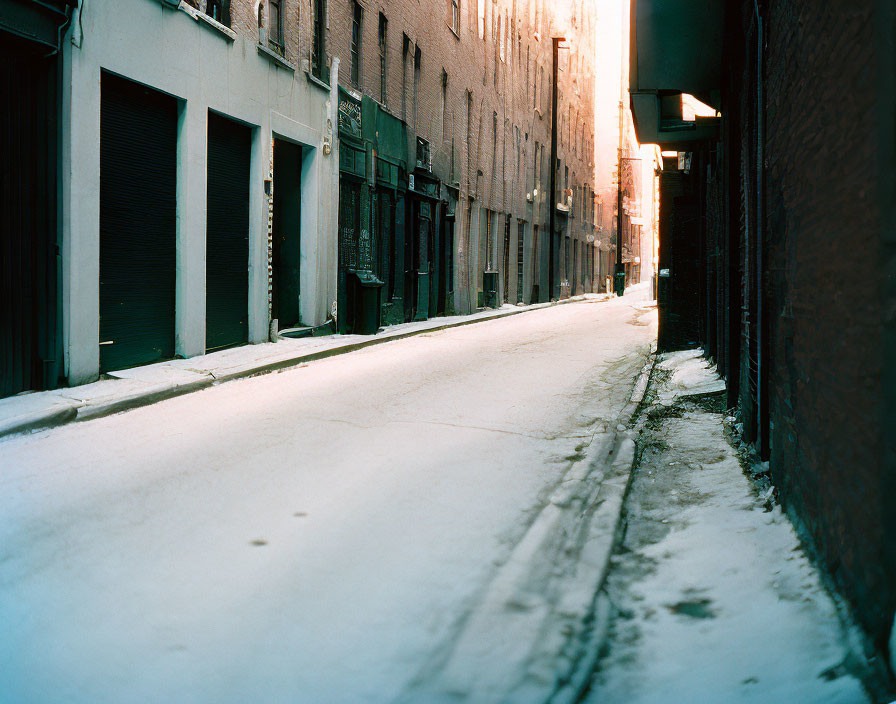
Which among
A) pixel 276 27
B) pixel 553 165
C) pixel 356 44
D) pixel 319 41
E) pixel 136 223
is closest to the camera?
pixel 136 223

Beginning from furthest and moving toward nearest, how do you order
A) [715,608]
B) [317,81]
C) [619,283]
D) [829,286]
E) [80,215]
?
1. [619,283]
2. [317,81]
3. [80,215]
4. [715,608]
5. [829,286]

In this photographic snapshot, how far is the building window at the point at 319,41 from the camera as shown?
52.3ft

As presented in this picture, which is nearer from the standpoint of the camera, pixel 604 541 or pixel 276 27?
pixel 604 541

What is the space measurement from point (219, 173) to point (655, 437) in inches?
325

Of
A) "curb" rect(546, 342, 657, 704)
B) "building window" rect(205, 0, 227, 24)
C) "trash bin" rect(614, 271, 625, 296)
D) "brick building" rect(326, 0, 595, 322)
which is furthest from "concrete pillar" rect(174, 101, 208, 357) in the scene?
"trash bin" rect(614, 271, 625, 296)

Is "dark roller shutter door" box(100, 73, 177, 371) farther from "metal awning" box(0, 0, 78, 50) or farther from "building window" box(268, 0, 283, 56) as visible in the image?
"building window" box(268, 0, 283, 56)

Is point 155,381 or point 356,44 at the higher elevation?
point 356,44

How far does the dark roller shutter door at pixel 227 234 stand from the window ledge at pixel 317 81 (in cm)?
206

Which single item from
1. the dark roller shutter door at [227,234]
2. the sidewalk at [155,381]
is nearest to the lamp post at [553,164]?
the sidewalk at [155,381]

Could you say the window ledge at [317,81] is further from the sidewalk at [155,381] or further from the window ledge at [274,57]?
the sidewalk at [155,381]

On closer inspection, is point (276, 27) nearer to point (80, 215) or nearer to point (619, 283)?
point (80, 215)

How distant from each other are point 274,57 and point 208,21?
6.74 ft

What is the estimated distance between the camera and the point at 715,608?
3.64m

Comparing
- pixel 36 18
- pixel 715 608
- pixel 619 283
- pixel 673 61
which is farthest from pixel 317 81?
pixel 619 283
